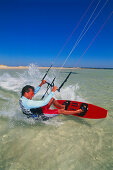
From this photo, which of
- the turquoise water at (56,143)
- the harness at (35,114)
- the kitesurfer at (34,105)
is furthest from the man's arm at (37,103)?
the turquoise water at (56,143)

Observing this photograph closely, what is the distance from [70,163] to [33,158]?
97 centimetres

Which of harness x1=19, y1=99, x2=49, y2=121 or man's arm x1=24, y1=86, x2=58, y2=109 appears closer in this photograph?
man's arm x1=24, y1=86, x2=58, y2=109

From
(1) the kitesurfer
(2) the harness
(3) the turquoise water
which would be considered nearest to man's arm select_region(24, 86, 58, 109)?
(1) the kitesurfer

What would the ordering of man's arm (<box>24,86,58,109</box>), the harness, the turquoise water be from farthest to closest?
the harness → man's arm (<box>24,86,58,109</box>) → the turquoise water

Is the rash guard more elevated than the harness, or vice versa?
the rash guard

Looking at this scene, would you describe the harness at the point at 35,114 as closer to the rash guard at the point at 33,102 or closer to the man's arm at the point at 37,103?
the rash guard at the point at 33,102

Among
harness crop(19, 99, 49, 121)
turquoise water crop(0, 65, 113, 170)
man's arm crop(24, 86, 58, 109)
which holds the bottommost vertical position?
turquoise water crop(0, 65, 113, 170)

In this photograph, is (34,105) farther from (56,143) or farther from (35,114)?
(56,143)

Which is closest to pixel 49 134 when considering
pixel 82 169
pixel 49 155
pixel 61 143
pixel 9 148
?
pixel 61 143

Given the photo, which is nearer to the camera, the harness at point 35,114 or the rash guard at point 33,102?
the rash guard at point 33,102

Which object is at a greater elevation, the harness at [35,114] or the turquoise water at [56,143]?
the harness at [35,114]

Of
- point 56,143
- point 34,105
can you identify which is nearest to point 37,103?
point 34,105

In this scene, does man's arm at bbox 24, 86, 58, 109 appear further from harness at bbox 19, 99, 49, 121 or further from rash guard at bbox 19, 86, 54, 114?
harness at bbox 19, 99, 49, 121

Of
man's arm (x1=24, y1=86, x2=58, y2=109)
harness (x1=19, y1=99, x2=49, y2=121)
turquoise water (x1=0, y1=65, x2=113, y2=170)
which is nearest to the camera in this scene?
turquoise water (x1=0, y1=65, x2=113, y2=170)
